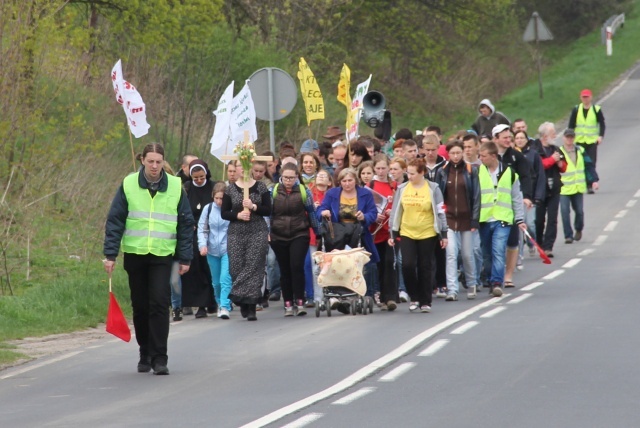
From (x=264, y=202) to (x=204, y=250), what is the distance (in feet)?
3.30

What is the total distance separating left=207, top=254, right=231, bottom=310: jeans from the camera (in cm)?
1661

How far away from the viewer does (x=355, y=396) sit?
10.5 m

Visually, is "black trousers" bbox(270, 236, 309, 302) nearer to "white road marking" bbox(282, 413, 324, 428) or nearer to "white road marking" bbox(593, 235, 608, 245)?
"white road marking" bbox(282, 413, 324, 428)

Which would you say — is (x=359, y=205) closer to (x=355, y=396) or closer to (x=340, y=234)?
(x=340, y=234)

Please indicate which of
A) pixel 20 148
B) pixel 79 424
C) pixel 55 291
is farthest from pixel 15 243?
pixel 79 424

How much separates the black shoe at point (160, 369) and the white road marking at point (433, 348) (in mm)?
2190

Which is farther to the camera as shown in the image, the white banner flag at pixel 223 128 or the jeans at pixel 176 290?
the white banner flag at pixel 223 128

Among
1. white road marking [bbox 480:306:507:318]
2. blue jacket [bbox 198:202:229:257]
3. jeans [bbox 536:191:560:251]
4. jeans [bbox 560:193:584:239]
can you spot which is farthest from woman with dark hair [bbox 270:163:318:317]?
jeans [bbox 560:193:584:239]

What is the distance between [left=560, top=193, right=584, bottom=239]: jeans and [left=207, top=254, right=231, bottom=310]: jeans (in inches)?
341

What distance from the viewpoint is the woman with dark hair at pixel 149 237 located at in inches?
481

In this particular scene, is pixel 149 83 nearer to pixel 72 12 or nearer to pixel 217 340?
pixel 72 12

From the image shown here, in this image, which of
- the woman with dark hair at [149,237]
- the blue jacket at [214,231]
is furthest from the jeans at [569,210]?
the woman with dark hair at [149,237]

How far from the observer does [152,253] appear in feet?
40.2

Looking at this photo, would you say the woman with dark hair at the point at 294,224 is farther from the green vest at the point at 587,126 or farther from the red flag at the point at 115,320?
the green vest at the point at 587,126
